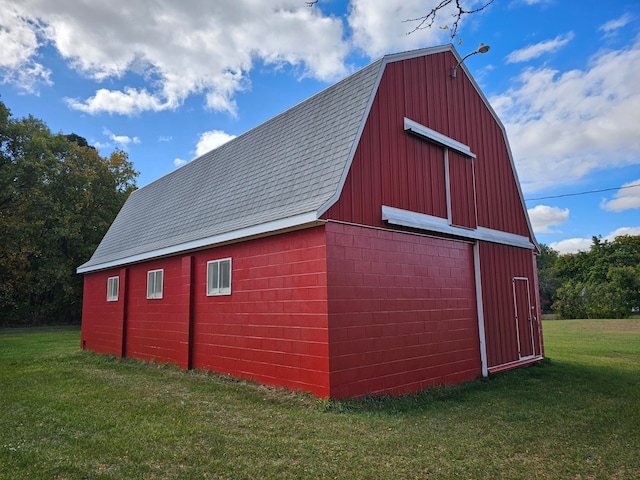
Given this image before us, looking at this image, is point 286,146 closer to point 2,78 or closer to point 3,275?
point 2,78

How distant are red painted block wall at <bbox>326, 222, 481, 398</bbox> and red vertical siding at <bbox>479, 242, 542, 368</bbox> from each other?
0.57 meters

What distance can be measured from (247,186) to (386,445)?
622 centimetres

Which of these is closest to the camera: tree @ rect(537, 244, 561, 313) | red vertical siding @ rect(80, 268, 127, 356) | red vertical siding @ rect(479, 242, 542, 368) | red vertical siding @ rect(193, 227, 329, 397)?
red vertical siding @ rect(193, 227, 329, 397)

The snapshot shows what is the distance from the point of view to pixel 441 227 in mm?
8336

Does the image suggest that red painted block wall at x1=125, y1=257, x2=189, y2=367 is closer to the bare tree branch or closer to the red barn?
the red barn

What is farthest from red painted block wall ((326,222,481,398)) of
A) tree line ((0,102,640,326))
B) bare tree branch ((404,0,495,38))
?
tree line ((0,102,640,326))

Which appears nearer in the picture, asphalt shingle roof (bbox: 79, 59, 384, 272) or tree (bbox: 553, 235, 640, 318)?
asphalt shingle roof (bbox: 79, 59, 384, 272)

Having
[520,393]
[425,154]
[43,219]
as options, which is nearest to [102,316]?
[425,154]

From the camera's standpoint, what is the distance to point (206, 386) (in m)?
7.64

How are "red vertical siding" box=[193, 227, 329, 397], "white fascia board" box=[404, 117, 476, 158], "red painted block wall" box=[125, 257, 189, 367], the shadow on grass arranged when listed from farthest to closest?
"red painted block wall" box=[125, 257, 189, 367]
"white fascia board" box=[404, 117, 476, 158]
"red vertical siding" box=[193, 227, 329, 397]
the shadow on grass

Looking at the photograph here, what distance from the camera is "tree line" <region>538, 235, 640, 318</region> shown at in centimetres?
3444

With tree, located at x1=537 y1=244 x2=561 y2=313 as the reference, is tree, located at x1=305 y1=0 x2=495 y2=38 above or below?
above

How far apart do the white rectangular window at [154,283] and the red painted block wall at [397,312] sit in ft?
20.1

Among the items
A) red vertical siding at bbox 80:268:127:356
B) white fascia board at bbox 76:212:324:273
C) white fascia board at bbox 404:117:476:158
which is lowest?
red vertical siding at bbox 80:268:127:356
